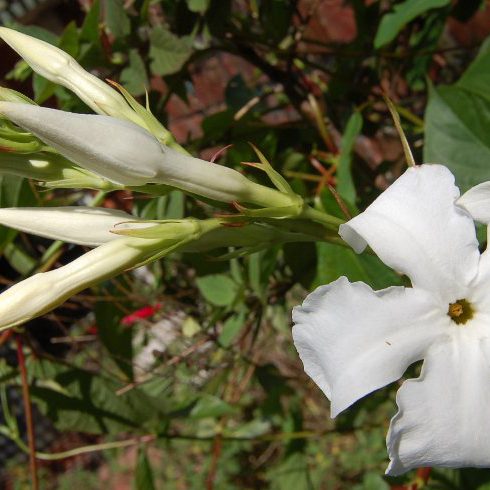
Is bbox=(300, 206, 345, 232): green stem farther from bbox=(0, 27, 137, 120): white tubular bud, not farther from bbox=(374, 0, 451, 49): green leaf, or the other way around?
bbox=(374, 0, 451, 49): green leaf

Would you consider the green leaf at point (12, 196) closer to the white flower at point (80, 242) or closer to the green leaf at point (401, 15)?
the white flower at point (80, 242)

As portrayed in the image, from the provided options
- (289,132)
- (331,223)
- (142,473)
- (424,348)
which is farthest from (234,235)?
(289,132)

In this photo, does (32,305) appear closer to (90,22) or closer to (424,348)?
(424,348)

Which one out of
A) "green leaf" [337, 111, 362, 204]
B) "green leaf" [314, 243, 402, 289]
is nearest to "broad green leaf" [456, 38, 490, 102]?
"green leaf" [337, 111, 362, 204]

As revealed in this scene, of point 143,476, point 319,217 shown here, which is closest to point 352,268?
point 319,217

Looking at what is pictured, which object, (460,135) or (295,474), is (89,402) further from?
(460,135)

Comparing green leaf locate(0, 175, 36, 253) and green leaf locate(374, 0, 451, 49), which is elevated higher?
green leaf locate(374, 0, 451, 49)

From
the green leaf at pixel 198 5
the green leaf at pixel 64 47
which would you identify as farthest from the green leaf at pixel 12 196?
the green leaf at pixel 198 5
